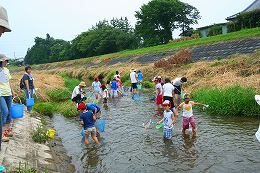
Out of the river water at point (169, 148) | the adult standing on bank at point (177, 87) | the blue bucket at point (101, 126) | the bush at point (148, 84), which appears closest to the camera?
the river water at point (169, 148)

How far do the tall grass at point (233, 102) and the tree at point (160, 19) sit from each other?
2101 inches

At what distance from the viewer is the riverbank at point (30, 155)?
7148mm

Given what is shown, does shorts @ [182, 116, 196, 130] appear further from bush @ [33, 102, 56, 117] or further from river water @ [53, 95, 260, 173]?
bush @ [33, 102, 56, 117]

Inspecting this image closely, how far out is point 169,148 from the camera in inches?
384

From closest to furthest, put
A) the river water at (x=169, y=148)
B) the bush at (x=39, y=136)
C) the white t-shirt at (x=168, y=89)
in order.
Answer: the river water at (x=169, y=148)
the bush at (x=39, y=136)
the white t-shirt at (x=168, y=89)

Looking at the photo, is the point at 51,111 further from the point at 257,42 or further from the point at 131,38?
the point at 131,38

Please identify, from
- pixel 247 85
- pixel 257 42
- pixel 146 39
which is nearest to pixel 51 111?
pixel 247 85

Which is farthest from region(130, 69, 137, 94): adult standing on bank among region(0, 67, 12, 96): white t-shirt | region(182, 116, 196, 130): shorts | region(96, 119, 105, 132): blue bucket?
region(0, 67, 12, 96): white t-shirt

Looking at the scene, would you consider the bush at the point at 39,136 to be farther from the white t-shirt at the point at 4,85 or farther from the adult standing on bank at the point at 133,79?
the adult standing on bank at the point at 133,79

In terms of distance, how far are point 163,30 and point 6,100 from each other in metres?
61.8

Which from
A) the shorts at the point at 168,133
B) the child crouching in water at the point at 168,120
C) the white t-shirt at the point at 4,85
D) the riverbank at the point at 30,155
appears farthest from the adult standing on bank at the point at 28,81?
the shorts at the point at 168,133

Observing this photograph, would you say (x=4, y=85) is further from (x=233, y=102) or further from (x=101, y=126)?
(x=233, y=102)

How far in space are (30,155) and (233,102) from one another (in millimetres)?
8270

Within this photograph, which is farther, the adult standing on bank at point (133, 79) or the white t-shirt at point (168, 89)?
the adult standing on bank at point (133, 79)
